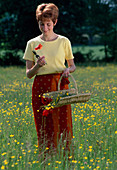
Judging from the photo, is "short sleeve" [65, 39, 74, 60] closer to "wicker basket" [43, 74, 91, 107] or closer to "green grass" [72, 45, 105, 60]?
"wicker basket" [43, 74, 91, 107]

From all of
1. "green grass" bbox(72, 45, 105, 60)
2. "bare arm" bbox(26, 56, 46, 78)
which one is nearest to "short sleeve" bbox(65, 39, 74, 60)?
"bare arm" bbox(26, 56, 46, 78)

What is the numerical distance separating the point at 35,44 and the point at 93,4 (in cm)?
2484

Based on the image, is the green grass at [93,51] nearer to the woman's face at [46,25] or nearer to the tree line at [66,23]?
the tree line at [66,23]

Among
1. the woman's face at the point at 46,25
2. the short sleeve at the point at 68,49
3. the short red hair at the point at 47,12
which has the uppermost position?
the short red hair at the point at 47,12

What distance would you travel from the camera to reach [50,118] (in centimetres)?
422

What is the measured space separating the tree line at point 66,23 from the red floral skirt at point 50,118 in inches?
808

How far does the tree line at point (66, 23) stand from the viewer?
25547 mm

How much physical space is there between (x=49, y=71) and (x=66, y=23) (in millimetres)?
22768

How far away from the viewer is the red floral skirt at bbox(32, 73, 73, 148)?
418 centimetres

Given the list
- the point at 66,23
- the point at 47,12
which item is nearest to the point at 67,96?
the point at 47,12

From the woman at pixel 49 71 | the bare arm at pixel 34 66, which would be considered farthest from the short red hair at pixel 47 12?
the bare arm at pixel 34 66

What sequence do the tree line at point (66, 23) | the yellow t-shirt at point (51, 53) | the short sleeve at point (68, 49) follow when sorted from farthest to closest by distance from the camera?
1. the tree line at point (66, 23)
2. the short sleeve at point (68, 49)
3. the yellow t-shirt at point (51, 53)

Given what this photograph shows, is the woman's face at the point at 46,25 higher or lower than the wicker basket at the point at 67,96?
higher

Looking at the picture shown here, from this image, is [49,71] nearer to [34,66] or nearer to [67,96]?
[34,66]
